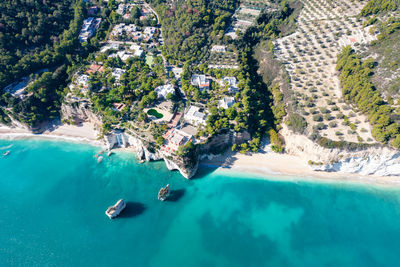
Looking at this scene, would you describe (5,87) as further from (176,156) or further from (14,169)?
(176,156)

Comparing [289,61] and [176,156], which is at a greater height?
[289,61]

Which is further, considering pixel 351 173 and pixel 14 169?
pixel 14 169

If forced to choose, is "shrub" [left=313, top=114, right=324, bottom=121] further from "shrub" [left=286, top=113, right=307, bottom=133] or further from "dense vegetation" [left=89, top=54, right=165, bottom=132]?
"dense vegetation" [left=89, top=54, right=165, bottom=132]

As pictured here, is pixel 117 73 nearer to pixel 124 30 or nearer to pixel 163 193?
pixel 124 30

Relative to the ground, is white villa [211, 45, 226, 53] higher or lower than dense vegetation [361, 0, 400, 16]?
lower

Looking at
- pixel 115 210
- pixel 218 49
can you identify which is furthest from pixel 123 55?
pixel 115 210

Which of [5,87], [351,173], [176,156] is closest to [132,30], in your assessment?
[5,87]

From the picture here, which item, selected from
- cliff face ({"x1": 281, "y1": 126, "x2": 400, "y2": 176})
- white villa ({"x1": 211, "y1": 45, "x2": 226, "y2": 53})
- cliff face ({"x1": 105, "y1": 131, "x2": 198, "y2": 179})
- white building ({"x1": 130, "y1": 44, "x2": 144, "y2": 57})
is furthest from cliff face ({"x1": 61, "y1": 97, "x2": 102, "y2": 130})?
cliff face ({"x1": 281, "y1": 126, "x2": 400, "y2": 176})
